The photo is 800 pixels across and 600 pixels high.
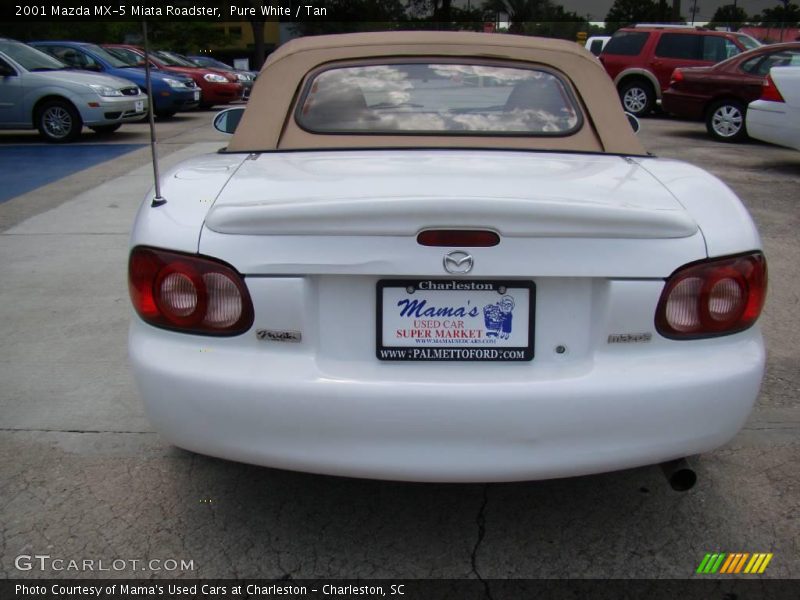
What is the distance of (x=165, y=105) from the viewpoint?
663 inches

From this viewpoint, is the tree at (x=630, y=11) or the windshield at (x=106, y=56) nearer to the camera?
the windshield at (x=106, y=56)

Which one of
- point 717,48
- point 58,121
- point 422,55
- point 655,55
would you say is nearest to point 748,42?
point 717,48

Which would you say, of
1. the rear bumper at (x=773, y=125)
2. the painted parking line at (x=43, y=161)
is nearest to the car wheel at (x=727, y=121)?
the rear bumper at (x=773, y=125)

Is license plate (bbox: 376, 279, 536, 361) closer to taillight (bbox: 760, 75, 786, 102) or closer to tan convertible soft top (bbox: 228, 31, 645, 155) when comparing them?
tan convertible soft top (bbox: 228, 31, 645, 155)

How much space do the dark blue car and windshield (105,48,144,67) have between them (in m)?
0.29

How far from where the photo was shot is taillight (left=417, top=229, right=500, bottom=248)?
7.07ft

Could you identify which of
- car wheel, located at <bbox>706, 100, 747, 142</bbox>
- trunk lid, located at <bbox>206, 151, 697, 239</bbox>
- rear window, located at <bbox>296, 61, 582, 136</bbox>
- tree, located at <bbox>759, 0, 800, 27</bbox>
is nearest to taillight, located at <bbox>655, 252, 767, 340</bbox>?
trunk lid, located at <bbox>206, 151, 697, 239</bbox>

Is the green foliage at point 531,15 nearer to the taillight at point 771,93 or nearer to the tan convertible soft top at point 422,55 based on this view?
the taillight at point 771,93

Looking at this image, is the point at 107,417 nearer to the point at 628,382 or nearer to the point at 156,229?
the point at 156,229

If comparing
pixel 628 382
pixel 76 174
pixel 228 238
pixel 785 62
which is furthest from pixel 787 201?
pixel 76 174

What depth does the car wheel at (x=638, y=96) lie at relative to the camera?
57.1 feet

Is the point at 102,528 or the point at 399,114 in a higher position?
the point at 399,114

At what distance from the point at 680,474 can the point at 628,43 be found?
54.6 ft

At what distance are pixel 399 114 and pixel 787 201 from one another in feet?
20.3
